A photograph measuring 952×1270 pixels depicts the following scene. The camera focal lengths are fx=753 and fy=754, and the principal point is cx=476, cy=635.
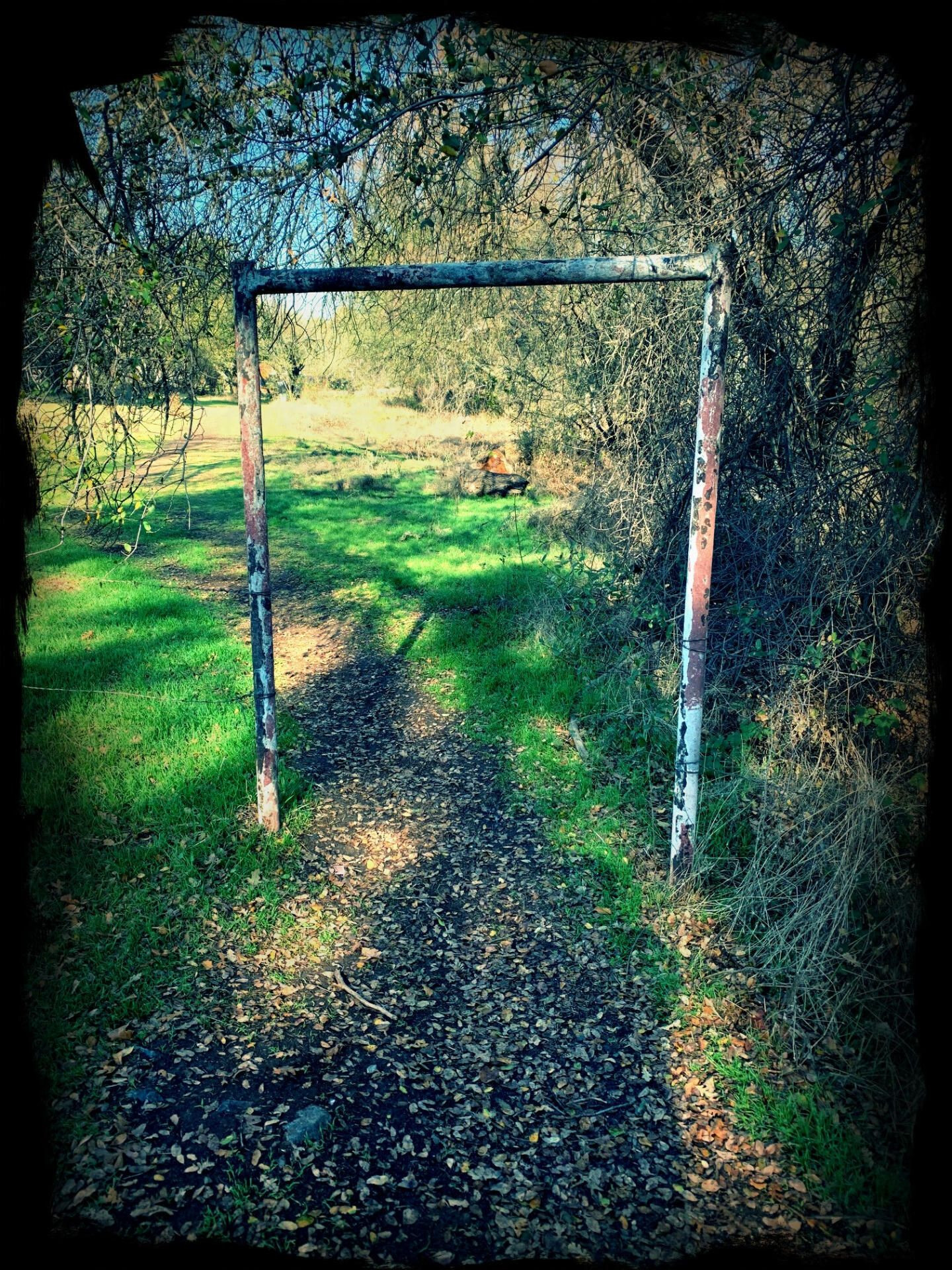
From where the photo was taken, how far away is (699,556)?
13.5 ft

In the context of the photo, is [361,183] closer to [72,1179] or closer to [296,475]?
[72,1179]

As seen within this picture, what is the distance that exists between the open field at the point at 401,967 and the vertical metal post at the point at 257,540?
450 millimetres

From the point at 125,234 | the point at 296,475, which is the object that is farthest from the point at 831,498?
the point at 296,475

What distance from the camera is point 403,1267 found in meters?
2.45

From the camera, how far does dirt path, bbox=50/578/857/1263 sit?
268 centimetres

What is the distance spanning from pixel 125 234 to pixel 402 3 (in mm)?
3249

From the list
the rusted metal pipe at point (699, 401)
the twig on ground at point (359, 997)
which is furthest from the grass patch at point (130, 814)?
the rusted metal pipe at point (699, 401)

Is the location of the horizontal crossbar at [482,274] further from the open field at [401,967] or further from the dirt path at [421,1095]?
the dirt path at [421,1095]

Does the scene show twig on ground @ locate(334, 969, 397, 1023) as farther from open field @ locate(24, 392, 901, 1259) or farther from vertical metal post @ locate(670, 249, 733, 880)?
vertical metal post @ locate(670, 249, 733, 880)

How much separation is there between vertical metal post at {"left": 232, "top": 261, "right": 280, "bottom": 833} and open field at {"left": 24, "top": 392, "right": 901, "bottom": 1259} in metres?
0.45

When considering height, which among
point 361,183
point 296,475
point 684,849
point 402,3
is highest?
point 361,183

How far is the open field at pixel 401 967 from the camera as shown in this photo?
9.09ft

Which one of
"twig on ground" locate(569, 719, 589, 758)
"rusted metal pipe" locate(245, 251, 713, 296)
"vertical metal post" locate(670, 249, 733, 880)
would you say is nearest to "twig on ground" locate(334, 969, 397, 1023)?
"vertical metal post" locate(670, 249, 733, 880)

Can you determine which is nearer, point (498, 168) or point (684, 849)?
point (684, 849)
